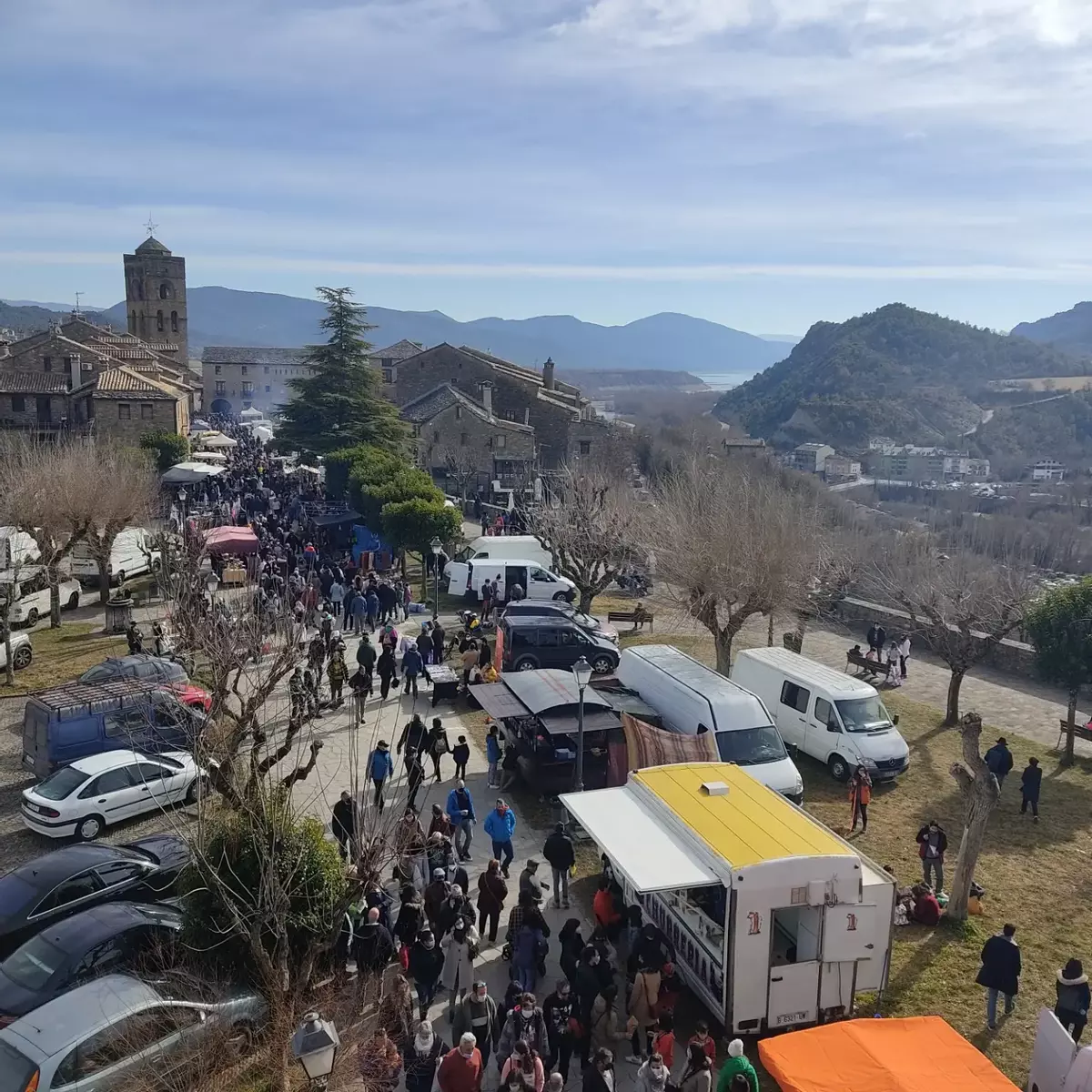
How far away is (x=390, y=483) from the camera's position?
1225 inches

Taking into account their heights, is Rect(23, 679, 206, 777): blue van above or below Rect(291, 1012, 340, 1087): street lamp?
below

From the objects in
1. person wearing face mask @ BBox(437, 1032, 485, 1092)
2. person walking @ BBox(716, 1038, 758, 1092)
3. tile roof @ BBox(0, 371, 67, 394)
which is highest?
tile roof @ BBox(0, 371, 67, 394)

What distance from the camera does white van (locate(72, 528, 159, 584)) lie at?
2811cm

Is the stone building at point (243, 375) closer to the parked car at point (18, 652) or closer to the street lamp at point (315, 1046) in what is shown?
the parked car at point (18, 652)

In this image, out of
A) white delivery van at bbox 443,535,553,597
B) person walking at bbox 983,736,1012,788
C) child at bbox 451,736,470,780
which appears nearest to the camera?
child at bbox 451,736,470,780

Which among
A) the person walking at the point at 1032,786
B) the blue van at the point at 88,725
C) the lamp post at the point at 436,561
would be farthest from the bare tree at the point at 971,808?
the lamp post at the point at 436,561

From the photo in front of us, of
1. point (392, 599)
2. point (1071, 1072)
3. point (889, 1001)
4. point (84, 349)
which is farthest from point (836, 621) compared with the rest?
point (84, 349)

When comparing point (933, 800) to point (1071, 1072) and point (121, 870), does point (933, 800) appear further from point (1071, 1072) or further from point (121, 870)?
point (121, 870)

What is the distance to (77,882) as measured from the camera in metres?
10.3

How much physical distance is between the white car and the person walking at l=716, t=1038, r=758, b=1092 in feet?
25.5

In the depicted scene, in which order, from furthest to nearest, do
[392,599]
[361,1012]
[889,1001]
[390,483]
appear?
[390,483], [392,599], [889,1001], [361,1012]

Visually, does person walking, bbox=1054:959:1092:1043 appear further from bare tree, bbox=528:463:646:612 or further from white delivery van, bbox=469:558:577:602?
white delivery van, bbox=469:558:577:602

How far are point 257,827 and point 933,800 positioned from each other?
11.2 meters

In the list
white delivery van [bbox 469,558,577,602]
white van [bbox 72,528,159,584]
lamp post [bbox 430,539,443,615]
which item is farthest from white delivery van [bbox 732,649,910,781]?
white van [bbox 72,528,159,584]
